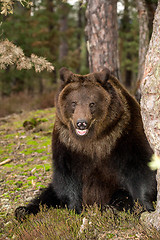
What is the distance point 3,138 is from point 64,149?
4.10 metres

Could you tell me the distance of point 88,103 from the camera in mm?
4180

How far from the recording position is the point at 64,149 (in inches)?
179

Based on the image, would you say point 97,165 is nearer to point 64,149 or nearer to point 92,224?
point 64,149

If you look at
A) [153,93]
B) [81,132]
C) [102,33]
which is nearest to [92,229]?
[81,132]

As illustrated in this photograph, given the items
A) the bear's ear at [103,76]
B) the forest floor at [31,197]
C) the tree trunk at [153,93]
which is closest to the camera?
the tree trunk at [153,93]

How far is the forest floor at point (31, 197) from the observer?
11.7 feet

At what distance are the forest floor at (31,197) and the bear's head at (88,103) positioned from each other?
3.49 feet

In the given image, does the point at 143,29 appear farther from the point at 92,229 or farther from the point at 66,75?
the point at 92,229

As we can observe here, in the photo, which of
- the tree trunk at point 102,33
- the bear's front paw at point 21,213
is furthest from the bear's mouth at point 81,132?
the tree trunk at point 102,33

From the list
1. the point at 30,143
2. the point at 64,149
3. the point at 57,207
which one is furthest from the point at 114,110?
the point at 30,143

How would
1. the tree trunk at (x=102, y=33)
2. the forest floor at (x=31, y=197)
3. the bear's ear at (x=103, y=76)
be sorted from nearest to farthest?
the forest floor at (x=31, y=197)
the bear's ear at (x=103, y=76)
the tree trunk at (x=102, y=33)

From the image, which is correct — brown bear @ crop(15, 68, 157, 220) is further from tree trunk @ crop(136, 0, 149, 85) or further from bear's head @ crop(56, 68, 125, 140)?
tree trunk @ crop(136, 0, 149, 85)

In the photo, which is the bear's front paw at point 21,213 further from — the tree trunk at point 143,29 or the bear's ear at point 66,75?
the tree trunk at point 143,29

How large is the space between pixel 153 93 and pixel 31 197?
3001 millimetres
